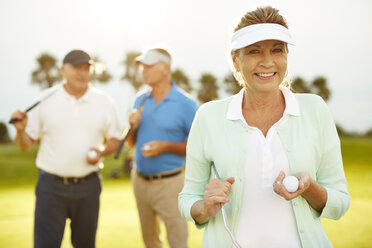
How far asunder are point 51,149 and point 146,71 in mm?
1218

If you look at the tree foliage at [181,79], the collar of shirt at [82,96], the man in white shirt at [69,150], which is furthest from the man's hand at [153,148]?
the tree foliage at [181,79]

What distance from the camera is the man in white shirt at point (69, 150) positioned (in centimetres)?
381

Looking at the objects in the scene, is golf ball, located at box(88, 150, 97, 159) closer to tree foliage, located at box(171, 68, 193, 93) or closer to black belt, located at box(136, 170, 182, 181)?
black belt, located at box(136, 170, 182, 181)

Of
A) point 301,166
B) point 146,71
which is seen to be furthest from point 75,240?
point 301,166

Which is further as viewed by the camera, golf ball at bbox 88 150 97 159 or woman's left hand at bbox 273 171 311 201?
golf ball at bbox 88 150 97 159

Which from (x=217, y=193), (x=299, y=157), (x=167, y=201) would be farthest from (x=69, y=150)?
(x=299, y=157)

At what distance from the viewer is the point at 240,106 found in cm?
197

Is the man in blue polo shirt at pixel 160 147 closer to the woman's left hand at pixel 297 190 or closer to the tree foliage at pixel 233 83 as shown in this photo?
the tree foliage at pixel 233 83

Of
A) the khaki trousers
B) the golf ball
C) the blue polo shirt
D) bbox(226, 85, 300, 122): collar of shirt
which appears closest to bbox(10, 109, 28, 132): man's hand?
the golf ball

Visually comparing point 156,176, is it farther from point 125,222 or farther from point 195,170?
point 125,222

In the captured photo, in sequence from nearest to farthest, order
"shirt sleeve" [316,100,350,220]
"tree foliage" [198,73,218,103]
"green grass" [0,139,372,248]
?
"shirt sleeve" [316,100,350,220]
"green grass" [0,139,372,248]
"tree foliage" [198,73,218,103]

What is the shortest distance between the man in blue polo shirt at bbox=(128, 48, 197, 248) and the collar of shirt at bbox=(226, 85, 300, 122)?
2.01 metres

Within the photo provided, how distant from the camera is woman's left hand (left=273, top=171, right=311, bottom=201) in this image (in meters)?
1.62

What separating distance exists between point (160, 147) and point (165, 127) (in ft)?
0.83
